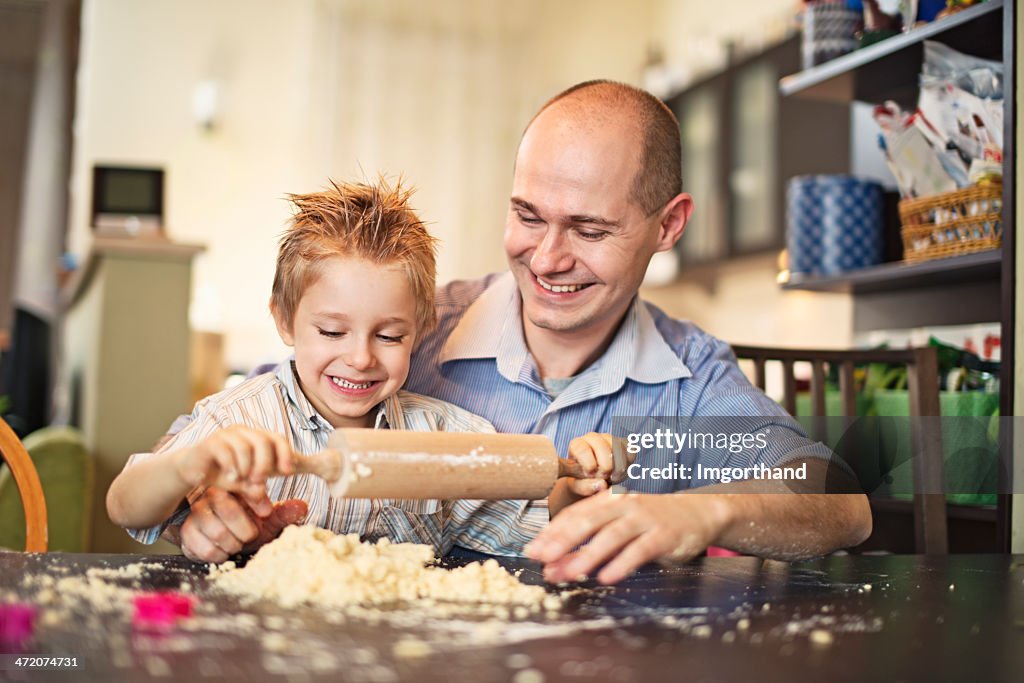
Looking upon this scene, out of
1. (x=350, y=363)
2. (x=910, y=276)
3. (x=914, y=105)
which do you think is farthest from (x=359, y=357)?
(x=914, y=105)

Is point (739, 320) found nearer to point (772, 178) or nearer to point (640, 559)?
point (772, 178)

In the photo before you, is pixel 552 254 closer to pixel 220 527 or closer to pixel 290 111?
pixel 220 527

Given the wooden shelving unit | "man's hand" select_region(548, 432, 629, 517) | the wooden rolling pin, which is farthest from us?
the wooden shelving unit

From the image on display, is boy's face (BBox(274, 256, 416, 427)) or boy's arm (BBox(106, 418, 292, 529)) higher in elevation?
boy's face (BBox(274, 256, 416, 427))

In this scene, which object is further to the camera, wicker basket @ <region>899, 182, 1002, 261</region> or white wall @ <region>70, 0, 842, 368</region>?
white wall @ <region>70, 0, 842, 368</region>

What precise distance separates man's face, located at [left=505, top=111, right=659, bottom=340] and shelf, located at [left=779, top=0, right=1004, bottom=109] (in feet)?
2.21

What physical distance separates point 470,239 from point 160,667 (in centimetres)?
545

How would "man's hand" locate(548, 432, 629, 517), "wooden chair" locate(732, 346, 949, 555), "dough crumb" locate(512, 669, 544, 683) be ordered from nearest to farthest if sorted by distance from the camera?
"dough crumb" locate(512, 669, 544, 683) < "man's hand" locate(548, 432, 629, 517) < "wooden chair" locate(732, 346, 949, 555)

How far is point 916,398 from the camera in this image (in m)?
1.85

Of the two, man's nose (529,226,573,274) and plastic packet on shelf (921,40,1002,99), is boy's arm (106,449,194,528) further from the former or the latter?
plastic packet on shelf (921,40,1002,99)

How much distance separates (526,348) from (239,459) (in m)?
0.80

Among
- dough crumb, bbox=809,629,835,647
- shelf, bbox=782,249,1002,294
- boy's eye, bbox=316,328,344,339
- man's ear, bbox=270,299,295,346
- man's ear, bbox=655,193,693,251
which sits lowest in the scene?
dough crumb, bbox=809,629,835,647

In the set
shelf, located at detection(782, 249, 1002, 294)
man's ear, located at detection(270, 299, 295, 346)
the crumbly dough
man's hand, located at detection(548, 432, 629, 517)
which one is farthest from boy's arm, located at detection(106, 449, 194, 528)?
shelf, located at detection(782, 249, 1002, 294)

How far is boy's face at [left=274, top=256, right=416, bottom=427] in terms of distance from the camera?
1384 mm
